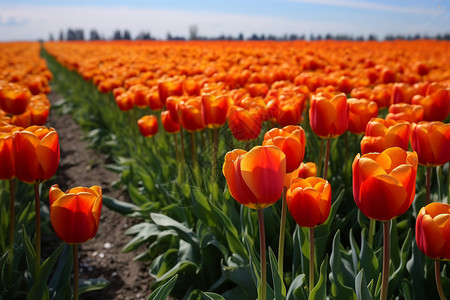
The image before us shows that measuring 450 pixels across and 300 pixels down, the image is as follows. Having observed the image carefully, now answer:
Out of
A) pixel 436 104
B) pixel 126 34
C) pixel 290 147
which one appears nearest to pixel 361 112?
pixel 436 104

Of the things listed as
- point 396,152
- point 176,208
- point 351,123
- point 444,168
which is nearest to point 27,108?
point 176,208

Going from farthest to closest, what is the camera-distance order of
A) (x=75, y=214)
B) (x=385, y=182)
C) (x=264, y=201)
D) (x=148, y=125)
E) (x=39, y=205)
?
(x=148, y=125)
(x=39, y=205)
(x=75, y=214)
(x=264, y=201)
(x=385, y=182)

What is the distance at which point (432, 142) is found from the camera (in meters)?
1.69

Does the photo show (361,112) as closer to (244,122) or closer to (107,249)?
(244,122)

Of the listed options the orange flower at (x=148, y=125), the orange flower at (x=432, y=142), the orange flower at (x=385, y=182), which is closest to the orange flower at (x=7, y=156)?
the orange flower at (x=385, y=182)

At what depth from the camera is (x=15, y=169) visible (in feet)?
5.45

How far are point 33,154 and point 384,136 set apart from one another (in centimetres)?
139

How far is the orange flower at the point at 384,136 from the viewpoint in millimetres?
1691

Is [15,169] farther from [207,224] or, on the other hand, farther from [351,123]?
[351,123]

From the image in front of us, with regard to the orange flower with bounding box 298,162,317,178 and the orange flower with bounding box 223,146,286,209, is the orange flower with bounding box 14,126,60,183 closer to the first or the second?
the orange flower with bounding box 223,146,286,209

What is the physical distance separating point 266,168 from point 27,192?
2.69m

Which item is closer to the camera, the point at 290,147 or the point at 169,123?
the point at 290,147

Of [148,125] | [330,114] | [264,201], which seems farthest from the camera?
[148,125]

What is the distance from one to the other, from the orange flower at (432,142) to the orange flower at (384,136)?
2.0 inches
